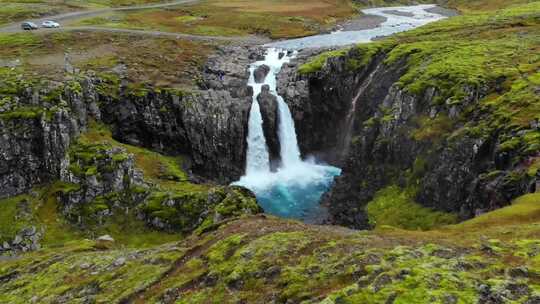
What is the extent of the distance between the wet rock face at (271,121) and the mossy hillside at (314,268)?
39861 mm

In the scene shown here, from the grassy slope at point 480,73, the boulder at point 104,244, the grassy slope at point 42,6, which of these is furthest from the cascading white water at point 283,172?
the grassy slope at point 42,6

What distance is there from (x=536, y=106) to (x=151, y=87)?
47960mm

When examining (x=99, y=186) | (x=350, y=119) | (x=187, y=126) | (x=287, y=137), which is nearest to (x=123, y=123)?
(x=187, y=126)

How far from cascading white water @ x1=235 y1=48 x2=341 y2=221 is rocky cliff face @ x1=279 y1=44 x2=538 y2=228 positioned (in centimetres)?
183

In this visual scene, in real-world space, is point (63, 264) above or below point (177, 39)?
below

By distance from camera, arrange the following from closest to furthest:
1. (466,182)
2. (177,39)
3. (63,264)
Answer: (63,264)
(466,182)
(177,39)

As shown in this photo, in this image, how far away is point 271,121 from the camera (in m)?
71.1

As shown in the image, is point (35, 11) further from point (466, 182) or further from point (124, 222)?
point (466, 182)

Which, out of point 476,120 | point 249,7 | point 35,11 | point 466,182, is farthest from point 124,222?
point 249,7

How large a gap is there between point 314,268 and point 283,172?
4792 cm

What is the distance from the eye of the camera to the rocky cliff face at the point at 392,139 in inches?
1766

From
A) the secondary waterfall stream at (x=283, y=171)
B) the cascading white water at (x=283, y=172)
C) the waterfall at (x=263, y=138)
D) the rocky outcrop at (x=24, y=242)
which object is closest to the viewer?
the rocky outcrop at (x=24, y=242)

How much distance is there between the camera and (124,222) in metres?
50.4

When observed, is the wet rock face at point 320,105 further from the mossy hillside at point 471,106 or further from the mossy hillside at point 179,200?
the mossy hillside at point 179,200
